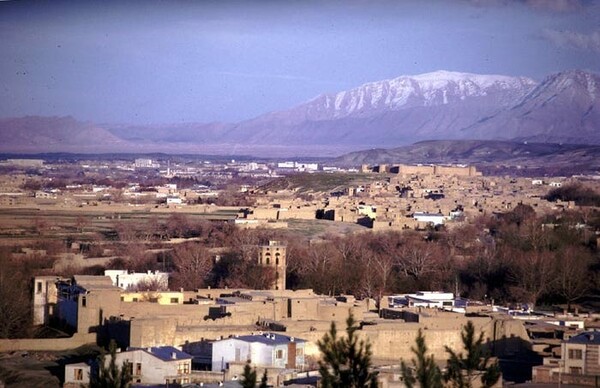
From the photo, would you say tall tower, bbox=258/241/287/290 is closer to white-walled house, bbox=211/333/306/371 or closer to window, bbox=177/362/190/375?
white-walled house, bbox=211/333/306/371

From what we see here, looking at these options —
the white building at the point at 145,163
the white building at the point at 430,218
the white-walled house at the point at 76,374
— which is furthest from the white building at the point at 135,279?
the white building at the point at 145,163

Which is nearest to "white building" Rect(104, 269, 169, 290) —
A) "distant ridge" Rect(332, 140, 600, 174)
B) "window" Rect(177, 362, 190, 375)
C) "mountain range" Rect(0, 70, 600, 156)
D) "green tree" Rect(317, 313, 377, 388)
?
"window" Rect(177, 362, 190, 375)

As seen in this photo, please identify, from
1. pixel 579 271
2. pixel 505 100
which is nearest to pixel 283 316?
pixel 579 271

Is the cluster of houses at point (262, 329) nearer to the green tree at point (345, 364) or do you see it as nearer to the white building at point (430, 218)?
the green tree at point (345, 364)

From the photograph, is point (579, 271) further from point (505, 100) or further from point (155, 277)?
point (505, 100)

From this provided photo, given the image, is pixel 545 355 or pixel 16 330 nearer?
pixel 545 355

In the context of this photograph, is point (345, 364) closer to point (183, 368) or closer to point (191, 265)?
point (183, 368)
